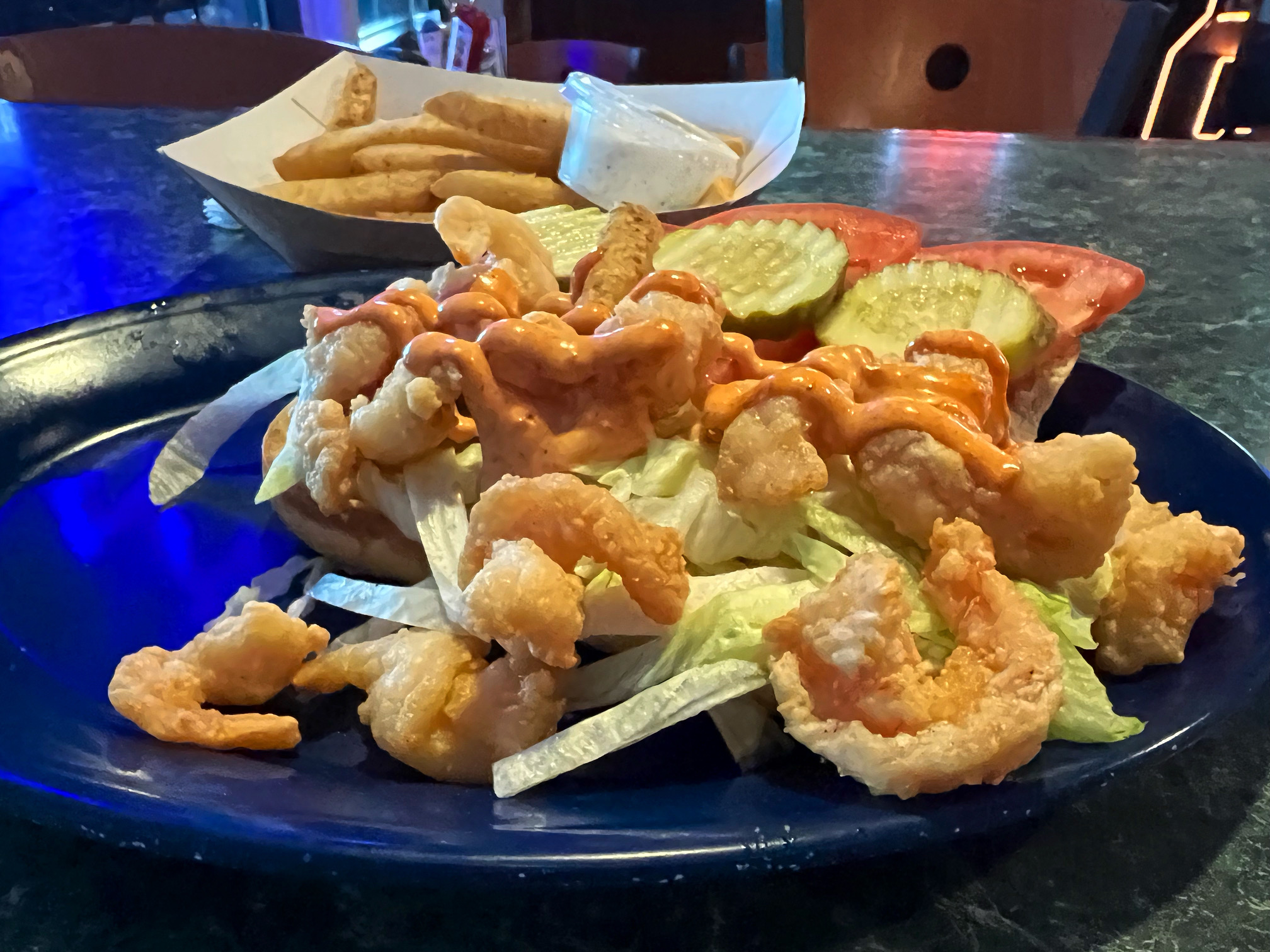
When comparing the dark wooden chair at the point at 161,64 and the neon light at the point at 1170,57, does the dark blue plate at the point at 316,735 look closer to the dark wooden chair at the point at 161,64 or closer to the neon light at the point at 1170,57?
the dark wooden chair at the point at 161,64

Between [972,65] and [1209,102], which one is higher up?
[972,65]

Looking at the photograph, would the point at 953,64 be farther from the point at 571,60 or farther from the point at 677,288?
the point at 677,288

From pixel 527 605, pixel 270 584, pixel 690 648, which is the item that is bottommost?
pixel 270 584

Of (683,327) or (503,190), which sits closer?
(683,327)

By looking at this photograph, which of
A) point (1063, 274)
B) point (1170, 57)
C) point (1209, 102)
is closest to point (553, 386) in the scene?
point (1063, 274)

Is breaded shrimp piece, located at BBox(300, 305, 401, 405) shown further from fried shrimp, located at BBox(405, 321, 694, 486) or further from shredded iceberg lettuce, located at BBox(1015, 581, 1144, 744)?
shredded iceberg lettuce, located at BBox(1015, 581, 1144, 744)

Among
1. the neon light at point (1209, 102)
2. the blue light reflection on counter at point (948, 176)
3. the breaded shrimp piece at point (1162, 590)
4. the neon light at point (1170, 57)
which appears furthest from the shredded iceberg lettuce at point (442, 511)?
the neon light at point (1209, 102)

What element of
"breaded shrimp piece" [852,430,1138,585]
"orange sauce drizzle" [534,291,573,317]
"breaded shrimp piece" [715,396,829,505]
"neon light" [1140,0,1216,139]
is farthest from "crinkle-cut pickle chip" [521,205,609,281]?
"neon light" [1140,0,1216,139]
